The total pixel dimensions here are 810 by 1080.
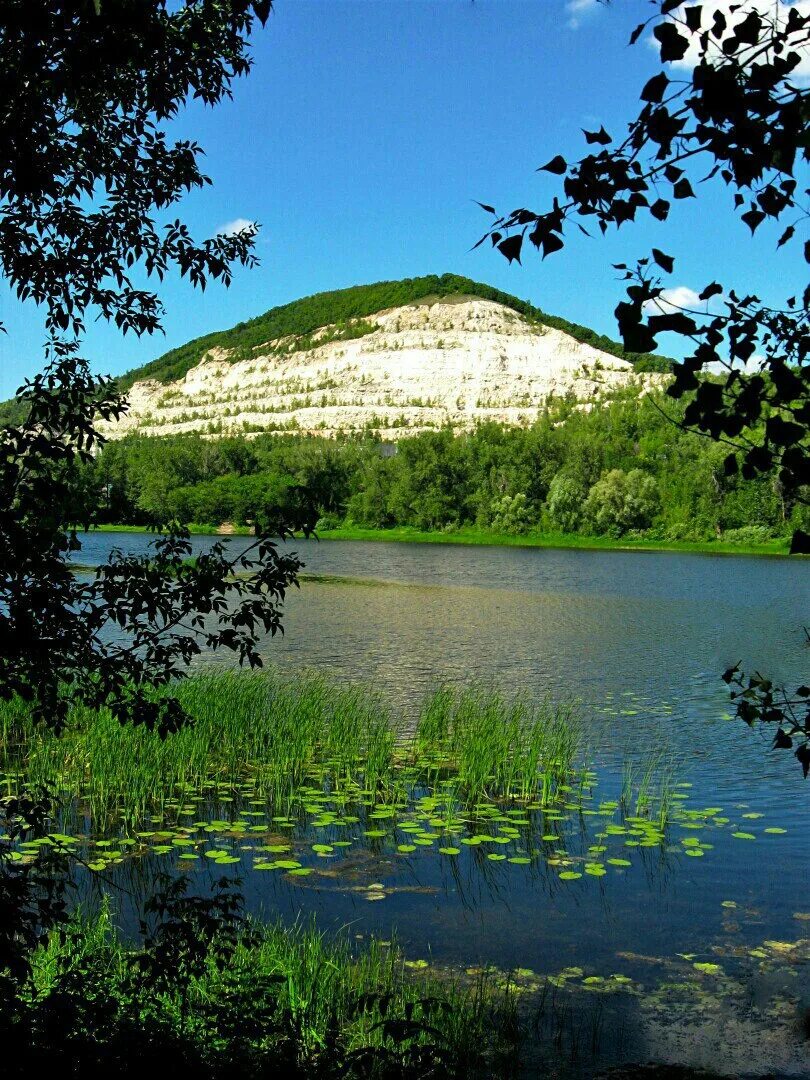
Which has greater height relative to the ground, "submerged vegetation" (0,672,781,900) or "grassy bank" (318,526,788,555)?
"grassy bank" (318,526,788,555)

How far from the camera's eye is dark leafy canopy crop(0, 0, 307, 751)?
4.43 m

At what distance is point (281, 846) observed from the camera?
11.1 meters

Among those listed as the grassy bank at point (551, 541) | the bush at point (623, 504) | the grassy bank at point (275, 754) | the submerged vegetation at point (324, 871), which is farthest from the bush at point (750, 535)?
the grassy bank at point (275, 754)

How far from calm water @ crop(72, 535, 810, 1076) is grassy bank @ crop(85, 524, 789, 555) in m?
53.9

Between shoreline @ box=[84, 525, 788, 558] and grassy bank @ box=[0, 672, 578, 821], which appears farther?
shoreline @ box=[84, 525, 788, 558]

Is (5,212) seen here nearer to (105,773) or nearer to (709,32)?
(709,32)

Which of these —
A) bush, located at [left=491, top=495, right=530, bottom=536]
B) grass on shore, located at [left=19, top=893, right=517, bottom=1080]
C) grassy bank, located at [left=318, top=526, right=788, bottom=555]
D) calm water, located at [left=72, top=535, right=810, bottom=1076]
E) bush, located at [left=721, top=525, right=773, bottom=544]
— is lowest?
Result: calm water, located at [left=72, top=535, right=810, bottom=1076]

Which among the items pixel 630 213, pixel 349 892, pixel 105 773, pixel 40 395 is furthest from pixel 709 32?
pixel 105 773

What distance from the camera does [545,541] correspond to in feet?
367

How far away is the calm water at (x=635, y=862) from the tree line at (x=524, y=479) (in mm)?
58033

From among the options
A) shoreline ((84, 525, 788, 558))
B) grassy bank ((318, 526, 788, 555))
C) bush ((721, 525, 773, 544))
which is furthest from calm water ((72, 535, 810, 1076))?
bush ((721, 525, 773, 544))

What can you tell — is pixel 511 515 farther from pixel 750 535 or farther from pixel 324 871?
pixel 324 871

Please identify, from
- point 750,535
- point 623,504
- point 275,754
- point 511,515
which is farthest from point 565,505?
point 275,754

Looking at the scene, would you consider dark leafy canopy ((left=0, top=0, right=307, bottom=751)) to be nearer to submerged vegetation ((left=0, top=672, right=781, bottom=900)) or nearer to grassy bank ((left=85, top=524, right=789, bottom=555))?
submerged vegetation ((left=0, top=672, right=781, bottom=900))
